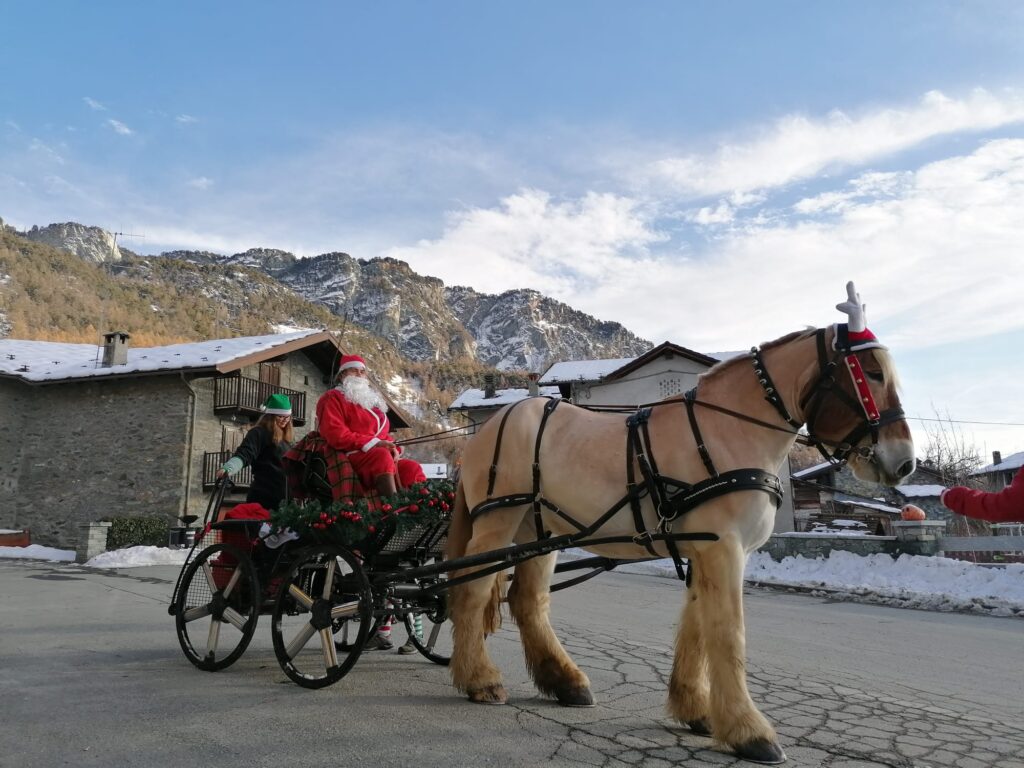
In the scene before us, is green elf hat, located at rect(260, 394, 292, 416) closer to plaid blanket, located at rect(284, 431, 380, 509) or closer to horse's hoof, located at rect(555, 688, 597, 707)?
plaid blanket, located at rect(284, 431, 380, 509)

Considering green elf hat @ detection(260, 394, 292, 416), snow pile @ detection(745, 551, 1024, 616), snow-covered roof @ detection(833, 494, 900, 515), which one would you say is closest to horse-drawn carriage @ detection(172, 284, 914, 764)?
green elf hat @ detection(260, 394, 292, 416)

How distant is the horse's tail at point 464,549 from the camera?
4145 millimetres

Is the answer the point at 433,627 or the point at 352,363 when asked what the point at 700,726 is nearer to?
the point at 433,627

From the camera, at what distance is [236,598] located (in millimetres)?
4801

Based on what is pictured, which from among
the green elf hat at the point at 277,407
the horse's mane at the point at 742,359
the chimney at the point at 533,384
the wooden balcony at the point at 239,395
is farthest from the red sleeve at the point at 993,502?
the chimney at the point at 533,384

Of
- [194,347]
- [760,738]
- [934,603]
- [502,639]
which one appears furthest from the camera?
[194,347]

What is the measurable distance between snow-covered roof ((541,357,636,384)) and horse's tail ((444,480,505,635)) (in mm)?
26286

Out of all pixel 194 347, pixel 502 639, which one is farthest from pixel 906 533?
pixel 194 347

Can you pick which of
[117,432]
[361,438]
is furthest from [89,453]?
[361,438]

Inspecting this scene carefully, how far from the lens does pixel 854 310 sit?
11.1ft

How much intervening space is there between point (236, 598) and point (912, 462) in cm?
413

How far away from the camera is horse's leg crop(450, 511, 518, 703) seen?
12.7 feet

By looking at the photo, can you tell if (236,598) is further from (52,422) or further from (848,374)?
(52,422)

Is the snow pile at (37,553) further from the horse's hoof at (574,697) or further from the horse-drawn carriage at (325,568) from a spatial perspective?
the horse's hoof at (574,697)
